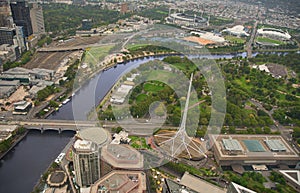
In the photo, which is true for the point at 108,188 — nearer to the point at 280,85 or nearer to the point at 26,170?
the point at 26,170

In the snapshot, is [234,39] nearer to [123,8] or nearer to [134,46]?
[134,46]

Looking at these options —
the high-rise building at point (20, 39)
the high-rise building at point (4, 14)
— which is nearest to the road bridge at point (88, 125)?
the high-rise building at point (20, 39)

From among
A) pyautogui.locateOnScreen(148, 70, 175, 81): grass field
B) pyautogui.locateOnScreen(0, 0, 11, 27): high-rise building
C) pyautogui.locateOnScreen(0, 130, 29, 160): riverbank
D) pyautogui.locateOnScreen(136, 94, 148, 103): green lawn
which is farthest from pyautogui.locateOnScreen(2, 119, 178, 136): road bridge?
pyautogui.locateOnScreen(0, 0, 11, 27): high-rise building

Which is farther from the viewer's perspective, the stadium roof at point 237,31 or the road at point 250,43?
the stadium roof at point 237,31

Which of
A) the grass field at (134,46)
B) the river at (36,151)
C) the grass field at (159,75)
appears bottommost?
the river at (36,151)

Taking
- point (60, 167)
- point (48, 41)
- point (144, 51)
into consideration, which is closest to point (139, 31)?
point (144, 51)

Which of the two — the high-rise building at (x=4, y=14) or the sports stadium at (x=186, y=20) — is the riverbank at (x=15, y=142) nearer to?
the high-rise building at (x=4, y=14)

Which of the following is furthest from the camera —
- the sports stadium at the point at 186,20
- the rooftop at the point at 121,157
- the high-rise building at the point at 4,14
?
the sports stadium at the point at 186,20

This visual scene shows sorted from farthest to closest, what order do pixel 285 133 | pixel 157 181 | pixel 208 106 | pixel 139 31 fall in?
pixel 139 31, pixel 208 106, pixel 285 133, pixel 157 181
